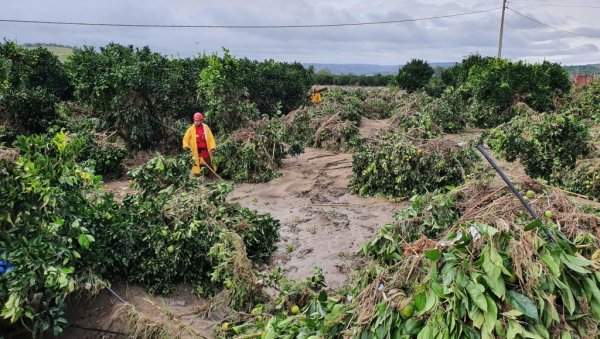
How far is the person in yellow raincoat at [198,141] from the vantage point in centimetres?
976

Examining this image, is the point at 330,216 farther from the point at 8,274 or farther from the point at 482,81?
the point at 482,81

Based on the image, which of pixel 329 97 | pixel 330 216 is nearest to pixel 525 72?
pixel 329 97

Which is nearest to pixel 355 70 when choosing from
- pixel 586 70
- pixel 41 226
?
pixel 586 70

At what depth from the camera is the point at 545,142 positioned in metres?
8.66

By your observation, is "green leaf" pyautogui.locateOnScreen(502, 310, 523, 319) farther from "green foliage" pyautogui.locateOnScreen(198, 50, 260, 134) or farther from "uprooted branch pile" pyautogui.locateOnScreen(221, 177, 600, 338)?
"green foliage" pyautogui.locateOnScreen(198, 50, 260, 134)

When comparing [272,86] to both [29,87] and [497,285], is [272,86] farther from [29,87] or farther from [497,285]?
[497,285]

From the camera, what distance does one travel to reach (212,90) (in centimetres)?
1189

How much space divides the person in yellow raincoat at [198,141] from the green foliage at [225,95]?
1999 mm

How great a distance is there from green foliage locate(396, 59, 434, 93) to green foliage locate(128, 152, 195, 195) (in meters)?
21.6

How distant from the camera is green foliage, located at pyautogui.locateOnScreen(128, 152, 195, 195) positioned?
20.7ft

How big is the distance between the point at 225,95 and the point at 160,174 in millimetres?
5789

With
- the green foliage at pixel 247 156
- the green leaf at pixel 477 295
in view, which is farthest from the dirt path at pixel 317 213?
the green leaf at pixel 477 295

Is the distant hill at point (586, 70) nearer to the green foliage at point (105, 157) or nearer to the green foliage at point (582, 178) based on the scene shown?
the green foliage at point (582, 178)

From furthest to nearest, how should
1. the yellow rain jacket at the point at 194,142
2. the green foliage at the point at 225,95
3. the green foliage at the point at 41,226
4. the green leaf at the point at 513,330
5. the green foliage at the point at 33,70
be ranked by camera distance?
the green foliage at the point at 33,70 → the green foliage at the point at 225,95 → the yellow rain jacket at the point at 194,142 → the green foliage at the point at 41,226 → the green leaf at the point at 513,330
